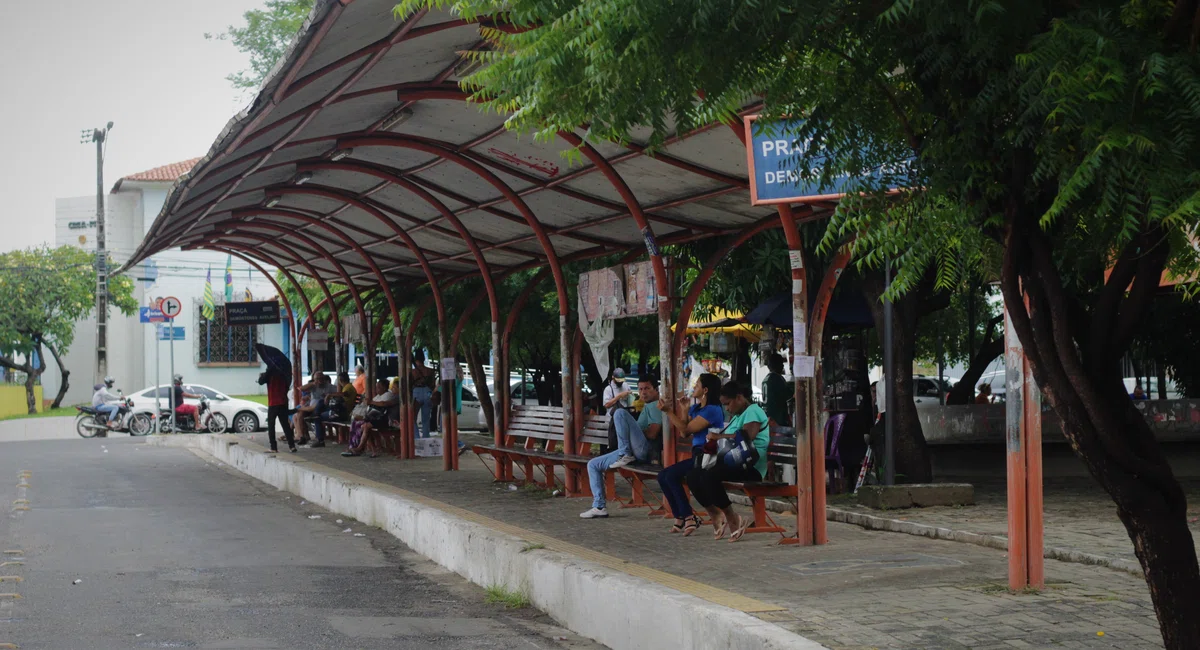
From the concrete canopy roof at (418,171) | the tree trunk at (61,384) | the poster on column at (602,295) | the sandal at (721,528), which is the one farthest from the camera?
the tree trunk at (61,384)

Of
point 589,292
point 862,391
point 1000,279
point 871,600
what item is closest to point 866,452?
point 862,391

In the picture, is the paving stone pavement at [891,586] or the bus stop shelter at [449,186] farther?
the bus stop shelter at [449,186]

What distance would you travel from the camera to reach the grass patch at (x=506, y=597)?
8.61 m

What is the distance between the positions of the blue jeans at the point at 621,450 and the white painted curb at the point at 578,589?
5.01ft

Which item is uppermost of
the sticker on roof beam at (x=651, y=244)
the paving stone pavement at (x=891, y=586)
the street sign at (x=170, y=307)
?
the street sign at (x=170, y=307)

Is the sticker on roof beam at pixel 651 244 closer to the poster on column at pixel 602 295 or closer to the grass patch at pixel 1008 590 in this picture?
the poster on column at pixel 602 295

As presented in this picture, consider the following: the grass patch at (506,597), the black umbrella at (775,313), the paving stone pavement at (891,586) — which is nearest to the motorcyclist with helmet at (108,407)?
the black umbrella at (775,313)

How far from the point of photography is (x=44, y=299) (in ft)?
159

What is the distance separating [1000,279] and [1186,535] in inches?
47.2

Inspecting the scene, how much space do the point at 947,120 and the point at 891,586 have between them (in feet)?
12.4

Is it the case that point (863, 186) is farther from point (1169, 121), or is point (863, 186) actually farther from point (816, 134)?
point (1169, 121)

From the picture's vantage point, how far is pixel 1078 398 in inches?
190

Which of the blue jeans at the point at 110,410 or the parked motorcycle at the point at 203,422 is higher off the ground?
the blue jeans at the point at 110,410

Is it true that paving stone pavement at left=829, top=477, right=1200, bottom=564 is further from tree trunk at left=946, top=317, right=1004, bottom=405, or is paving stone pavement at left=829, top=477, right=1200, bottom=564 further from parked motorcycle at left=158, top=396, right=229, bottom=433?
parked motorcycle at left=158, top=396, right=229, bottom=433
